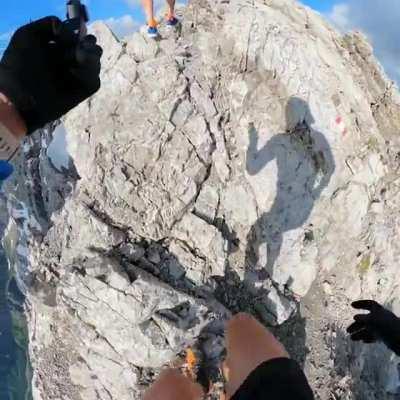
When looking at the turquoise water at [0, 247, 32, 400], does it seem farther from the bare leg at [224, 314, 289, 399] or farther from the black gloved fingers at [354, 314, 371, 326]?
the bare leg at [224, 314, 289, 399]

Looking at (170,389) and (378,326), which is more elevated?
(378,326)

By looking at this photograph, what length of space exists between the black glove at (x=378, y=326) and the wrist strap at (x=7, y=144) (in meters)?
3.46

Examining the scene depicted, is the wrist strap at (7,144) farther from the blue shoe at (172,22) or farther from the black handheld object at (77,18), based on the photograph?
the blue shoe at (172,22)

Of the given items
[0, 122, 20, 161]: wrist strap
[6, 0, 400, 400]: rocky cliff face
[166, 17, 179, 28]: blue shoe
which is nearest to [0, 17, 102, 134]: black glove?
[0, 122, 20, 161]: wrist strap

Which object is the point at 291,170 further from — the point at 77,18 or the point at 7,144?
the point at 7,144

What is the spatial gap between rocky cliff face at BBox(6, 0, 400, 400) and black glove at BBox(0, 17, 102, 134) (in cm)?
1014

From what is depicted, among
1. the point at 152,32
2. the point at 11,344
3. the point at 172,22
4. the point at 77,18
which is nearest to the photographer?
the point at 77,18

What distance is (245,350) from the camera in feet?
8.05

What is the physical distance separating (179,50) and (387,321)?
1043 cm

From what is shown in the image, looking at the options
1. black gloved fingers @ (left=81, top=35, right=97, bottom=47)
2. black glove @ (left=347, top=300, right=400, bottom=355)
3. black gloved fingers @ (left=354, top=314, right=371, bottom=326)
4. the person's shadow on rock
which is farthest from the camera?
the person's shadow on rock

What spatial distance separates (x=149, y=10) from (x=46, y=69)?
10043 millimetres

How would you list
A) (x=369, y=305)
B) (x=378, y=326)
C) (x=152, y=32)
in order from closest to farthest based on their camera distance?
1. (x=378, y=326)
2. (x=369, y=305)
3. (x=152, y=32)

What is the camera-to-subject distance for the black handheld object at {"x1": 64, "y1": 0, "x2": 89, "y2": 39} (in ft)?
8.05

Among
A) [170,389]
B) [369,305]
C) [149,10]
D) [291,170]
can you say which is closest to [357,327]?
[369,305]
